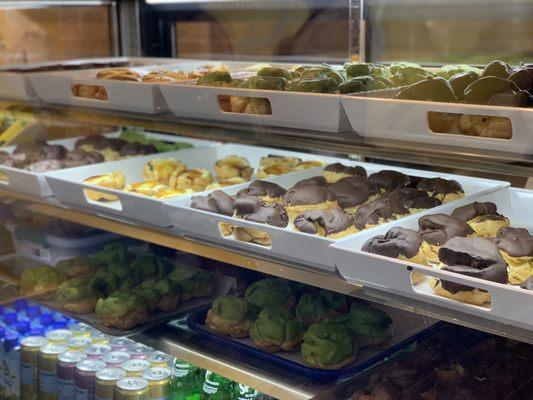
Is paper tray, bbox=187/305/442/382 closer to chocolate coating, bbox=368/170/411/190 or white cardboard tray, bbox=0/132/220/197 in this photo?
chocolate coating, bbox=368/170/411/190

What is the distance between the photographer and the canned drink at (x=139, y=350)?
2.15 m

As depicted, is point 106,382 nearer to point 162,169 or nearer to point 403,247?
point 162,169

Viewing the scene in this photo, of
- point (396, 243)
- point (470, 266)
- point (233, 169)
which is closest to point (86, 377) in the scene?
point (233, 169)

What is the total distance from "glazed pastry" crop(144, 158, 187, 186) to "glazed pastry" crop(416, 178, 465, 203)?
71 centimetres

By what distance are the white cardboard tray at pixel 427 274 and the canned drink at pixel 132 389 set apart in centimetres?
77

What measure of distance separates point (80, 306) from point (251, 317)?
527 millimetres

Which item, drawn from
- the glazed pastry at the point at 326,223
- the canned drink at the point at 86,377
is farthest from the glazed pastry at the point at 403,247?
the canned drink at the point at 86,377

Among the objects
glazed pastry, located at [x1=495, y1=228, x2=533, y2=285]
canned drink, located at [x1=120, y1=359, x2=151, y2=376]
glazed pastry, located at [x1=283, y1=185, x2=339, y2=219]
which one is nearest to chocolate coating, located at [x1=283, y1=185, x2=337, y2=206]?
glazed pastry, located at [x1=283, y1=185, x2=339, y2=219]

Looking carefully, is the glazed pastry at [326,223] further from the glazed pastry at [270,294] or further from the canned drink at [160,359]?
the canned drink at [160,359]

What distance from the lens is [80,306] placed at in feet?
7.19

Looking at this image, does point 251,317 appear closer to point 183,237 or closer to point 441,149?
point 183,237

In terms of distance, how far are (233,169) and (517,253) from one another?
Result: 97cm

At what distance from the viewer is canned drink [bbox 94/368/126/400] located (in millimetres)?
2021

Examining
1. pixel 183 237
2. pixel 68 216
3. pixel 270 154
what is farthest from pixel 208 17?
pixel 183 237
